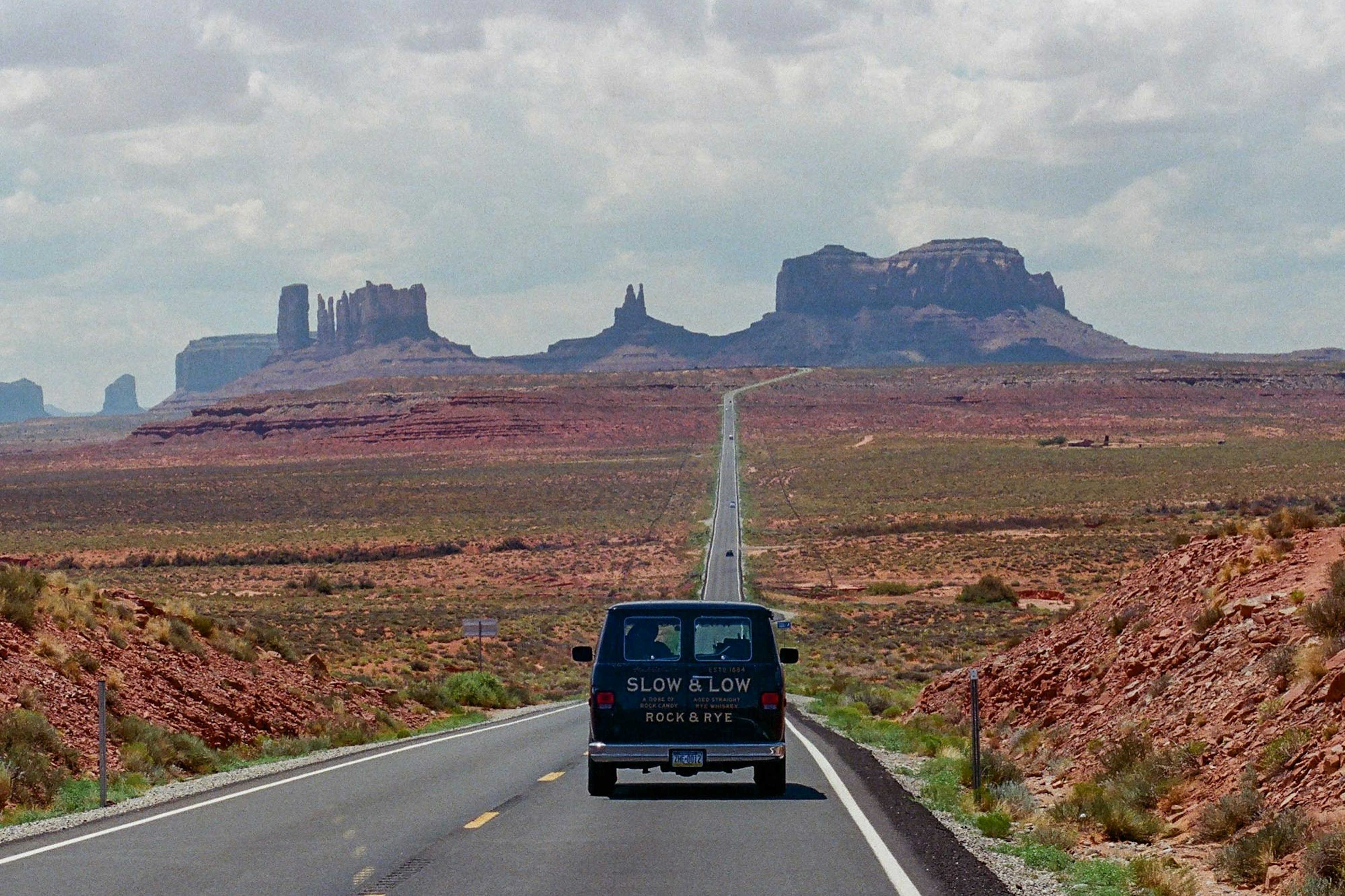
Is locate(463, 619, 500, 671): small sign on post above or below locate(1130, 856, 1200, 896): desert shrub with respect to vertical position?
below

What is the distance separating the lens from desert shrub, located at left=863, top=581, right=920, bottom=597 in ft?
208

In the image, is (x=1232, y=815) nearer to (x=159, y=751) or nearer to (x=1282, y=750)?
(x=1282, y=750)

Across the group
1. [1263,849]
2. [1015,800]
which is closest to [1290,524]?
[1015,800]

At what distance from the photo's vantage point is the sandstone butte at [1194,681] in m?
11.9

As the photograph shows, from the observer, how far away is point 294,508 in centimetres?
11069

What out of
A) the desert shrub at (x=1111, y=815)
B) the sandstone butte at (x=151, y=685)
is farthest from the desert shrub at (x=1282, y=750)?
the sandstone butte at (x=151, y=685)

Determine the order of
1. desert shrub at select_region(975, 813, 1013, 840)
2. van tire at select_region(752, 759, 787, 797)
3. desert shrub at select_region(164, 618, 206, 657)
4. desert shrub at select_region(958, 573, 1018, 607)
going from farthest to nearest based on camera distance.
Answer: desert shrub at select_region(958, 573, 1018, 607) → desert shrub at select_region(164, 618, 206, 657) → van tire at select_region(752, 759, 787, 797) → desert shrub at select_region(975, 813, 1013, 840)

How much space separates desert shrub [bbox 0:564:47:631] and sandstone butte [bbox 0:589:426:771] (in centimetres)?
19

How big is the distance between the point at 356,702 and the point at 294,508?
86.4 metres

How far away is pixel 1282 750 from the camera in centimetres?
1162

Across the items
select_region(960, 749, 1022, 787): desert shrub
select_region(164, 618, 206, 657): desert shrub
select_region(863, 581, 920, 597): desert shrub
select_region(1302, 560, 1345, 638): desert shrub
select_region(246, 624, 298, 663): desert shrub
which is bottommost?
select_region(863, 581, 920, 597): desert shrub

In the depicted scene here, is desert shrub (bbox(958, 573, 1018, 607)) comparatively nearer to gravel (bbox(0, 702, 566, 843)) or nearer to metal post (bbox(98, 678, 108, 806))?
gravel (bbox(0, 702, 566, 843))

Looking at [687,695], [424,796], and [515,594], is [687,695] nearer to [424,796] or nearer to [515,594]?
[424,796]

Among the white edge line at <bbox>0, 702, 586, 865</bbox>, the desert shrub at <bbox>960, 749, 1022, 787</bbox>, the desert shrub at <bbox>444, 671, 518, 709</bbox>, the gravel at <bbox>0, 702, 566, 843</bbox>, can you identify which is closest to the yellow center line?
the white edge line at <bbox>0, 702, 586, 865</bbox>
